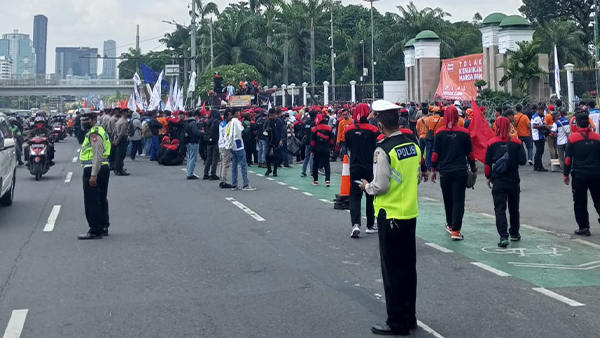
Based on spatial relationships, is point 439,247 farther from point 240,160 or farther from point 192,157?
point 192,157

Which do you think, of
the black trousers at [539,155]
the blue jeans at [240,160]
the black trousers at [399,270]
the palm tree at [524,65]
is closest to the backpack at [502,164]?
the black trousers at [399,270]

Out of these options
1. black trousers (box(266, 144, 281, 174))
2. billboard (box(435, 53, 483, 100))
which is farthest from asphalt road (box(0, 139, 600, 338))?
billboard (box(435, 53, 483, 100))

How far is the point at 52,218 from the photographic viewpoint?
14305 millimetres

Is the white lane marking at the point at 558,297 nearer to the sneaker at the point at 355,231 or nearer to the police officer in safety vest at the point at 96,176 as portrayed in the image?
the sneaker at the point at 355,231

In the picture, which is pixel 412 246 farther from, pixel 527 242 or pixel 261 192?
pixel 261 192

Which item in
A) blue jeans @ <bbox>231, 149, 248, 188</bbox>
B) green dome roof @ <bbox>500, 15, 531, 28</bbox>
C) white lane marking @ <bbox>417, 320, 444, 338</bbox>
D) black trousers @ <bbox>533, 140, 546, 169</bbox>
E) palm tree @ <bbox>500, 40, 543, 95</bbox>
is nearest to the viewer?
white lane marking @ <bbox>417, 320, 444, 338</bbox>

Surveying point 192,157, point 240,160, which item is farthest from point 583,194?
point 192,157

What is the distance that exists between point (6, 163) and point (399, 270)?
1051 cm

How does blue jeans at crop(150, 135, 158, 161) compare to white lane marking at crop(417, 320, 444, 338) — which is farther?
blue jeans at crop(150, 135, 158, 161)

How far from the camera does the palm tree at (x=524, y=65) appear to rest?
108 ft

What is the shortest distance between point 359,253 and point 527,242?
100 inches

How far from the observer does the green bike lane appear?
9.12 meters

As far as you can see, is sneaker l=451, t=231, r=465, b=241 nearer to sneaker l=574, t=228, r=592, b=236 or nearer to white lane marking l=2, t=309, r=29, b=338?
sneaker l=574, t=228, r=592, b=236

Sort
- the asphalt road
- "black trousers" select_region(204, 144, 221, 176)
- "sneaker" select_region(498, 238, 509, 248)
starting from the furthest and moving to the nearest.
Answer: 1. "black trousers" select_region(204, 144, 221, 176)
2. "sneaker" select_region(498, 238, 509, 248)
3. the asphalt road
